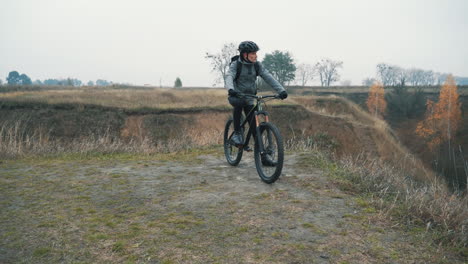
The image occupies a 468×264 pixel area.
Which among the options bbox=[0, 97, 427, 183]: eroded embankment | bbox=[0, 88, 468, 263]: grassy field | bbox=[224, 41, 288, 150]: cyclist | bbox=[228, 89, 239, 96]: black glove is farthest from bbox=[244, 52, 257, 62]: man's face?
bbox=[0, 97, 427, 183]: eroded embankment

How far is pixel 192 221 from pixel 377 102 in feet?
231

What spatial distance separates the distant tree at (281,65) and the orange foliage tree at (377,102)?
736 inches

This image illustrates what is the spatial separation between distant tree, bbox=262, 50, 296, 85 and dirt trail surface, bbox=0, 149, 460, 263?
74.8 meters

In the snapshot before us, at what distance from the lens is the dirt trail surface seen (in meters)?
3.11

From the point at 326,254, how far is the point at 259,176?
290 centimetres

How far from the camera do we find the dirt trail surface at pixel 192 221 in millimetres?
3109

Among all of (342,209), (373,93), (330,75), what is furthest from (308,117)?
(330,75)

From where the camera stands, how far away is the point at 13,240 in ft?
11.5

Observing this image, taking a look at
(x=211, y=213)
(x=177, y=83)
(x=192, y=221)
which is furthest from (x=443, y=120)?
(x=192, y=221)

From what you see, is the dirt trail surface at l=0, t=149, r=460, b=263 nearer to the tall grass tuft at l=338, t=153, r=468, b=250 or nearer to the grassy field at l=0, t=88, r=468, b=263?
the grassy field at l=0, t=88, r=468, b=263

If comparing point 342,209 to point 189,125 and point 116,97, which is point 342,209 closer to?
point 189,125

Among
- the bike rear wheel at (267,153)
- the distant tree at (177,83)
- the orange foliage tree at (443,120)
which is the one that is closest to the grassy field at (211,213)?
the bike rear wheel at (267,153)

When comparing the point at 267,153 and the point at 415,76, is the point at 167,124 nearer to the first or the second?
the point at 267,153

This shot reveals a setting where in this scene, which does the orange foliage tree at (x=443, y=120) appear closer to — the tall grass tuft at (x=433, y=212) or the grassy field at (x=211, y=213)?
the grassy field at (x=211, y=213)
